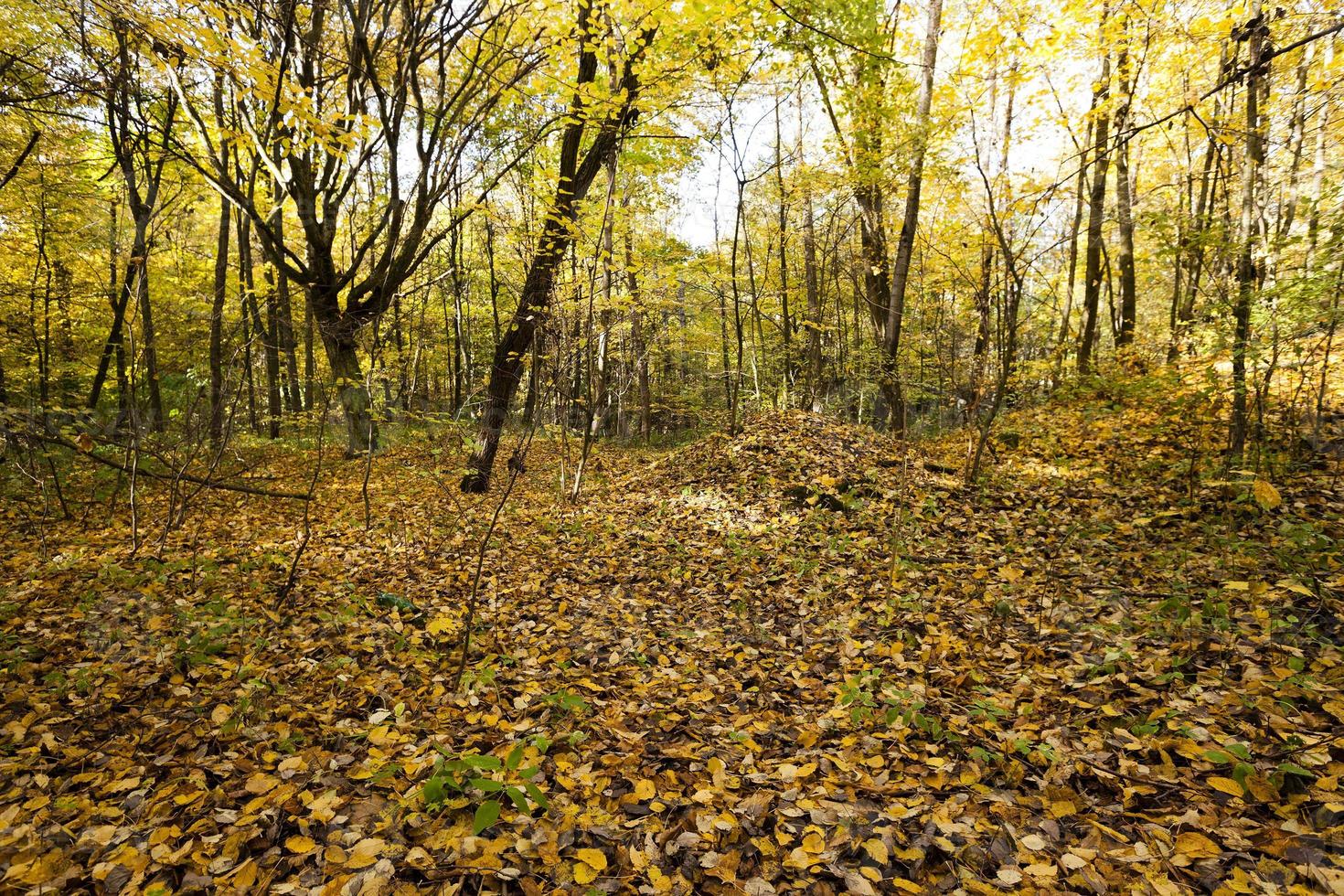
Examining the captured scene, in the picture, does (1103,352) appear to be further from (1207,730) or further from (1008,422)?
(1207,730)

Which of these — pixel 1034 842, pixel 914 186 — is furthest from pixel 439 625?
pixel 914 186

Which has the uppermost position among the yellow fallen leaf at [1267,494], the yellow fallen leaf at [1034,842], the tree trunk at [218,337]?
the tree trunk at [218,337]

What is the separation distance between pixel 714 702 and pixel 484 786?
179 cm

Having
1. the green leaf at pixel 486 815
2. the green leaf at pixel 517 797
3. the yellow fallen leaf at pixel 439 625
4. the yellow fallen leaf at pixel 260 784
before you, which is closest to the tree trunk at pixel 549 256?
the yellow fallen leaf at pixel 439 625

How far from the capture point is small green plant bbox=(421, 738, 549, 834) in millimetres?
2395

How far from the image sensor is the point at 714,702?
3811 millimetres

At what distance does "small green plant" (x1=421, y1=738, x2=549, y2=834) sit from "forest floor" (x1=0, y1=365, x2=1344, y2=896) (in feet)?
0.06

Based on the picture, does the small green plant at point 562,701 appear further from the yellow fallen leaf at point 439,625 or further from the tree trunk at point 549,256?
the tree trunk at point 549,256

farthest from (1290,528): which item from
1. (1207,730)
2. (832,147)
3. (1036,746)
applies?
(832,147)

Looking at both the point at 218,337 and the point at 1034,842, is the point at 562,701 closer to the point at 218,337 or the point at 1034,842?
the point at 1034,842

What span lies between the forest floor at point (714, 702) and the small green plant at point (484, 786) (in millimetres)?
19

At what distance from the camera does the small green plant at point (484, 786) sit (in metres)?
2.39

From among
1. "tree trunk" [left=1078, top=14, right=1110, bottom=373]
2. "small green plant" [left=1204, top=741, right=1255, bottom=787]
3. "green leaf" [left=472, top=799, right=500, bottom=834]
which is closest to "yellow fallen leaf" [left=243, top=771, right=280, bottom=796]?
"green leaf" [left=472, top=799, right=500, bottom=834]

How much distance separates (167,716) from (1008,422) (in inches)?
460
